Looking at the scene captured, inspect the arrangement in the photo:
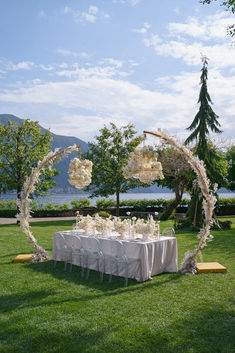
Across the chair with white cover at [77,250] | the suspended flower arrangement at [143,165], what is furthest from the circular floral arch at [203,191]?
the chair with white cover at [77,250]

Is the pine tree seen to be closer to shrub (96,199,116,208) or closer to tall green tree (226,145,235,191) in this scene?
shrub (96,199,116,208)

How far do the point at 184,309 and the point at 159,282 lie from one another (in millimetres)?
1833

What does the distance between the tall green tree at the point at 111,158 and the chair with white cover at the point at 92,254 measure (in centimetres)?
1738

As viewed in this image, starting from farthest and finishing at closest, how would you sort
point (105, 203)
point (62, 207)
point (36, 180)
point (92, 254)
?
point (105, 203), point (62, 207), point (36, 180), point (92, 254)

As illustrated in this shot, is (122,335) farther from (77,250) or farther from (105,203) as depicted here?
(105,203)

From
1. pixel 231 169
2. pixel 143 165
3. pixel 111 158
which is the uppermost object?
pixel 111 158

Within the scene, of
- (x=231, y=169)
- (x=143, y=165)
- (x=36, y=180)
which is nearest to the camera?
(x=143, y=165)

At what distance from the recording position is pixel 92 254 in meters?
8.79

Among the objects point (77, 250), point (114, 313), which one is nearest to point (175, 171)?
point (77, 250)

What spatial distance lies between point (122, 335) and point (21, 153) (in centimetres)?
2062

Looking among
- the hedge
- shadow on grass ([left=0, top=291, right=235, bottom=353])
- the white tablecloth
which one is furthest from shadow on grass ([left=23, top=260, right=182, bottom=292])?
the hedge

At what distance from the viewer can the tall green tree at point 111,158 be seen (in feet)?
89.2

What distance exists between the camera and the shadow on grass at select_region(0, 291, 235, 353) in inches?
184

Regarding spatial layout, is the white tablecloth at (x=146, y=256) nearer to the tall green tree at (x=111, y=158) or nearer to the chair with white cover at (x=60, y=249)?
the chair with white cover at (x=60, y=249)
